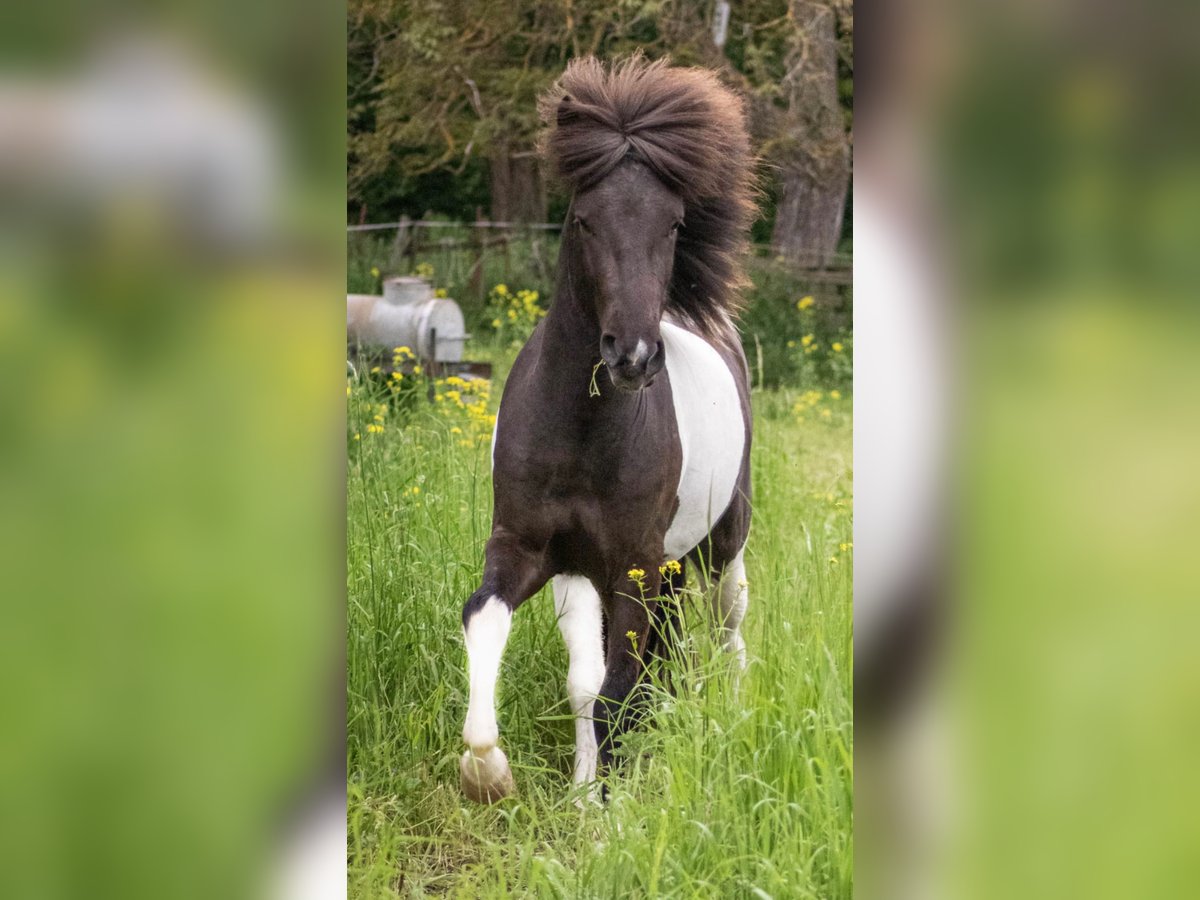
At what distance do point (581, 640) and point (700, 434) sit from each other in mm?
450

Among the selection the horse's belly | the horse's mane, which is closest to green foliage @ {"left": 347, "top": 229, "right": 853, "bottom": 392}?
the horse's belly

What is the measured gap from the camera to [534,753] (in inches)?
73.9

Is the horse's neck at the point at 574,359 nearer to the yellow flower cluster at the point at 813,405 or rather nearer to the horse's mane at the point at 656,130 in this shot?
the horse's mane at the point at 656,130

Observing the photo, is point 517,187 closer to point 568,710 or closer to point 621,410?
point 621,410

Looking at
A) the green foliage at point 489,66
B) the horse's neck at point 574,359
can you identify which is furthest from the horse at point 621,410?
the green foliage at point 489,66

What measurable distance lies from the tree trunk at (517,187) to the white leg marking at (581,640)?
70cm

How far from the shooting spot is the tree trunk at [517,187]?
6.37 feet

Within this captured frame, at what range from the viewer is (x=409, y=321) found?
2.04 metres

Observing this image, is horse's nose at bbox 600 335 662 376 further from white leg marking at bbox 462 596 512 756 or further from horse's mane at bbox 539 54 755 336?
white leg marking at bbox 462 596 512 756
